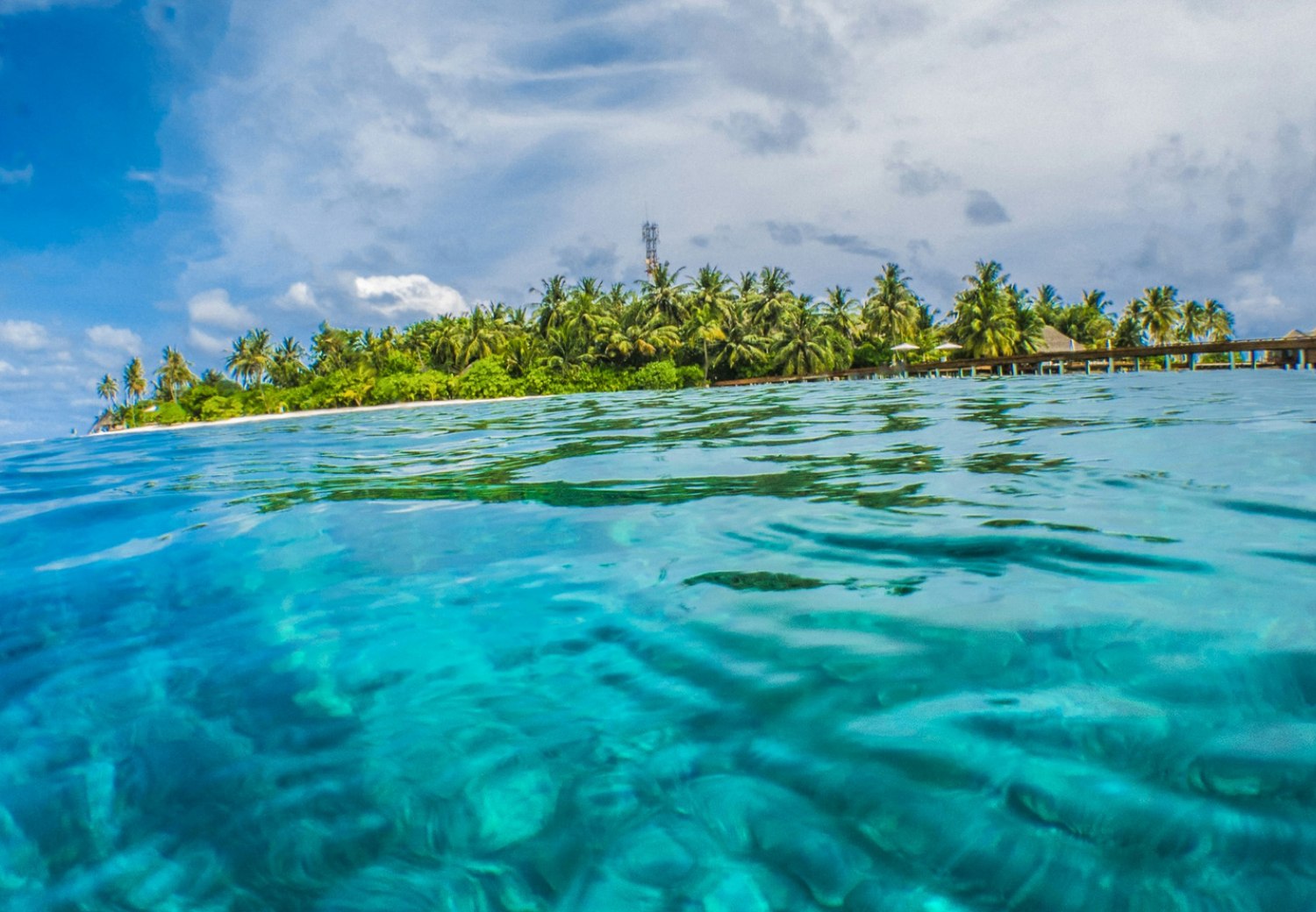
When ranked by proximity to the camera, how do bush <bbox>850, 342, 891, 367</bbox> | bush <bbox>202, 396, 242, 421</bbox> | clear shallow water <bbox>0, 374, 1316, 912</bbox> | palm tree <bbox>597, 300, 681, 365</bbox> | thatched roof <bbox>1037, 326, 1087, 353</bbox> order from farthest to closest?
thatched roof <bbox>1037, 326, 1087, 353</bbox>
bush <bbox>850, 342, 891, 367</bbox>
palm tree <bbox>597, 300, 681, 365</bbox>
bush <bbox>202, 396, 242, 421</bbox>
clear shallow water <bbox>0, 374, 1316, 912</bbox>

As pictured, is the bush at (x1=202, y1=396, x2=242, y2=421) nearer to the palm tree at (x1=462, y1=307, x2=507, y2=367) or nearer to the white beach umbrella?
the palm tree at (x1=462, y1=307, x2=507, y2=367)

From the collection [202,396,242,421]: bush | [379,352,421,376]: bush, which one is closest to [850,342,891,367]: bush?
[379,352,421,376]: bush

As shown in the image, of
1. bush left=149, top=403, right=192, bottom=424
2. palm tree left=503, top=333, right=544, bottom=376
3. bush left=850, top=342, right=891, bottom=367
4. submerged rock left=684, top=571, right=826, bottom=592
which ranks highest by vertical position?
palm tree left=503, top=333, right=544, bottom=376

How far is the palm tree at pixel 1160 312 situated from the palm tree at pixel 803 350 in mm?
31396

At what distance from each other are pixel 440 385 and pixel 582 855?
3939 cm

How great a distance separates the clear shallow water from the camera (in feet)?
4.21

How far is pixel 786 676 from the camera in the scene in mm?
1852

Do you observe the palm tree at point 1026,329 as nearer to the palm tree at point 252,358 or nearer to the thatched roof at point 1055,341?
the thatched roof at point 1055,341

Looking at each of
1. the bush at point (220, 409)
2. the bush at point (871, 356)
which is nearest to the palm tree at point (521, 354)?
the bush at point (220, 409)

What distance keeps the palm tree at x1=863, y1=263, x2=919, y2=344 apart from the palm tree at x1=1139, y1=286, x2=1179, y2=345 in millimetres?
21947

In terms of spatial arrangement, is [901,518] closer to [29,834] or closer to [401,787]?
[401,787]

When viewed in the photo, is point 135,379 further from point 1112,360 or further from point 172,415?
point 1112,360

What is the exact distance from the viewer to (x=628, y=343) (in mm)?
41500

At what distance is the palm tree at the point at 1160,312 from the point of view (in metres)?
55.6
